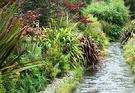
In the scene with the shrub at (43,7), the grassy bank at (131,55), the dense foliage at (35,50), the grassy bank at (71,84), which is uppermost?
the shrub at (43,7)

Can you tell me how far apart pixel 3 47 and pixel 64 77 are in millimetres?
3424

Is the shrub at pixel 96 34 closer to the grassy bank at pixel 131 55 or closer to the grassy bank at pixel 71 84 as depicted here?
the grassy bank at pixel 131 55

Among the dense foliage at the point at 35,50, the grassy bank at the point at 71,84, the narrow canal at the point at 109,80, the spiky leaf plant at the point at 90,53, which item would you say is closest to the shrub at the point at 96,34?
the dense foliage at the point at 35,50

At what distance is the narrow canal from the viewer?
5.73m

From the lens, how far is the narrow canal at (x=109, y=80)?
18.8ft

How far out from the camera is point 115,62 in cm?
916

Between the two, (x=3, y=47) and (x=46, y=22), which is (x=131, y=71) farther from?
(x=3, y=47)

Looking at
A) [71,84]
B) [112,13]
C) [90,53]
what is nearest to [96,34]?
[90,53]

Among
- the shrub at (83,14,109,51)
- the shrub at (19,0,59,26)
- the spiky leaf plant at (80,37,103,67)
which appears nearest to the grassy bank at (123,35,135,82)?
the spiky leaf plant at (80,37,103,67)

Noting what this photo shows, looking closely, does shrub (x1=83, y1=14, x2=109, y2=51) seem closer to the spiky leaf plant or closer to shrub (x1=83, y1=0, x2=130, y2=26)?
the spiky leaf plant

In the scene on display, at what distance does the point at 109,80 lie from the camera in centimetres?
667

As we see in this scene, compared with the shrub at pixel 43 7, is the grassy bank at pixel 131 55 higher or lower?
lower

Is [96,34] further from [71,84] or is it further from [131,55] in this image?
[71,84]

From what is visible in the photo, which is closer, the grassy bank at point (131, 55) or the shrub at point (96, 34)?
the grassy bank at point (131, 55)
